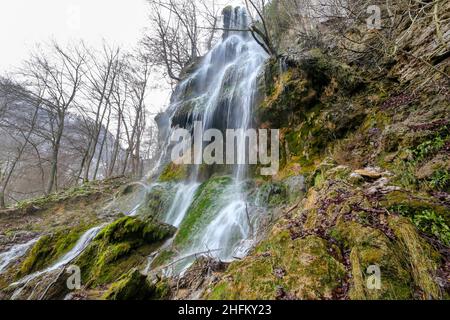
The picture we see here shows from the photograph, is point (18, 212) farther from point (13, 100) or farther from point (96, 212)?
point (13, 100)

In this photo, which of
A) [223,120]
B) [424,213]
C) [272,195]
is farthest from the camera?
[223,120]

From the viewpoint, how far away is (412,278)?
159 centimetres

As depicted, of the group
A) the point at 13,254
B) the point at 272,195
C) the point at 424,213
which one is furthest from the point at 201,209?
the point at 13,254

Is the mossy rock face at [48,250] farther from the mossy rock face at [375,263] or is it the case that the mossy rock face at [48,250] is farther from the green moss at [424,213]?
the green moss at [424,213]

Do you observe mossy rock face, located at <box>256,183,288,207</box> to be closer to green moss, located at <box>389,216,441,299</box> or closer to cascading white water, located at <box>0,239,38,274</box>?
green moss, located at <box>389,216,441,299</box>

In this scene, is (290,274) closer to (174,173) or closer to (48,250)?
(48,250)

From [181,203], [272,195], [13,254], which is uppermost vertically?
[272,195]

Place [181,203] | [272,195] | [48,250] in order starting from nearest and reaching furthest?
[272,195]
[48,250]
[181,203]

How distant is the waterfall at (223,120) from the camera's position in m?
4.89

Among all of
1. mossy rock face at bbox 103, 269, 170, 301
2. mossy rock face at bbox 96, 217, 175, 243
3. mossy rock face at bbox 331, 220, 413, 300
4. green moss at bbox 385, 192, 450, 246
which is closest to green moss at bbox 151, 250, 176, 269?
mossy rock face at bbox 96, 217, 175, 243

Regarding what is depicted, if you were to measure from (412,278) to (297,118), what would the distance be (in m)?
5.28

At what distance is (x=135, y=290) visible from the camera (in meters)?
2.81

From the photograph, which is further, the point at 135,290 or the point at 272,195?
the point at 272,195

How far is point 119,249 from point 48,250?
7.79 ft
